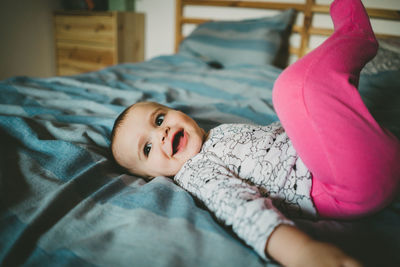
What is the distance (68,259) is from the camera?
0.40m

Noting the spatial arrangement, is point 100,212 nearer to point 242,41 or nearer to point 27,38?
point 242,41

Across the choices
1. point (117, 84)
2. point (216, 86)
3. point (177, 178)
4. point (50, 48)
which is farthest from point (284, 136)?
point (50, 48)

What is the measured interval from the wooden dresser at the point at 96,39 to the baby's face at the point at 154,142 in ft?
6.36

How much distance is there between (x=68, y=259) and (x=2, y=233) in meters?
0.14

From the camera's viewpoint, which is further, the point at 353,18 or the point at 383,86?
the point at 383,86

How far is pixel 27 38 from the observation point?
2.75m

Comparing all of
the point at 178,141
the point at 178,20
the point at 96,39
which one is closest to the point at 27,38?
the point at 96,39

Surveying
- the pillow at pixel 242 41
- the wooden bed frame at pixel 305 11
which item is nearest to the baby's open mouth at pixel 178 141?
the pillow at pixel 242 41

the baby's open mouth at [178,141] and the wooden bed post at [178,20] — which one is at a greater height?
the wooden bed post at [178,20]

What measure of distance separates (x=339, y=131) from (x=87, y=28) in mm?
2637

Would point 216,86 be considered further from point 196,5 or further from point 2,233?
point 196,5

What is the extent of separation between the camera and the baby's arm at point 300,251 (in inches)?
14.6

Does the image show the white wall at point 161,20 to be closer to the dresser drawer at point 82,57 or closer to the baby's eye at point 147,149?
the dresser drawer at point 82,57

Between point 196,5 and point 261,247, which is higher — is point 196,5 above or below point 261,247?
above
